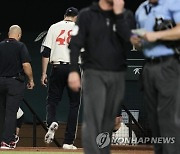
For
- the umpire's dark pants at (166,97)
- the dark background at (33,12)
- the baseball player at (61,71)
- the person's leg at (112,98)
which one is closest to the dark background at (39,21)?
the dark background at (33,12)

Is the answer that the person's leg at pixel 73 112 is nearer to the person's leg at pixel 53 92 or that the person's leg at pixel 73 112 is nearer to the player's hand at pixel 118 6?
the person's leg at pixel 53 92

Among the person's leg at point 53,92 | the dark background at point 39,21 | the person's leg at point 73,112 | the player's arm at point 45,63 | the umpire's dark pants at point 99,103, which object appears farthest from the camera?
the dark background at point 39,21

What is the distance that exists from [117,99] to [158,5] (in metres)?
1.03

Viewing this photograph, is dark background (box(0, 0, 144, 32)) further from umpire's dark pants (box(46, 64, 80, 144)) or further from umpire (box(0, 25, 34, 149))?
umpire's dark pants (box(46, 64, 80, 144))

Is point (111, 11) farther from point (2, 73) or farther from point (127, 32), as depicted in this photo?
point (2, 73)

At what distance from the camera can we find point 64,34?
30.7ft

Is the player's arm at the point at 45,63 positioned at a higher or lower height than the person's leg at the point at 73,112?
higher

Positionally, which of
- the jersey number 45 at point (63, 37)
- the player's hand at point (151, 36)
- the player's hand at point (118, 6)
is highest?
the jersey number 45 at point (63, 37)

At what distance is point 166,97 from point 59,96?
371 cm

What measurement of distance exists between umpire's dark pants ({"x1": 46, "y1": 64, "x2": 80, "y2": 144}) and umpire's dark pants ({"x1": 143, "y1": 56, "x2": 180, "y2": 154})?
3.24m

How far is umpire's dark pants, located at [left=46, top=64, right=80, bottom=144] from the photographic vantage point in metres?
9.27

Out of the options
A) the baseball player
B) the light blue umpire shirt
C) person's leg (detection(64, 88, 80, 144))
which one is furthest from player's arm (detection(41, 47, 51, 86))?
the light blue umpire shirt

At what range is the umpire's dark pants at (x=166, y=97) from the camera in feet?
19.4

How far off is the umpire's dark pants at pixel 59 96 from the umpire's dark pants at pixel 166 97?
3242 mm
